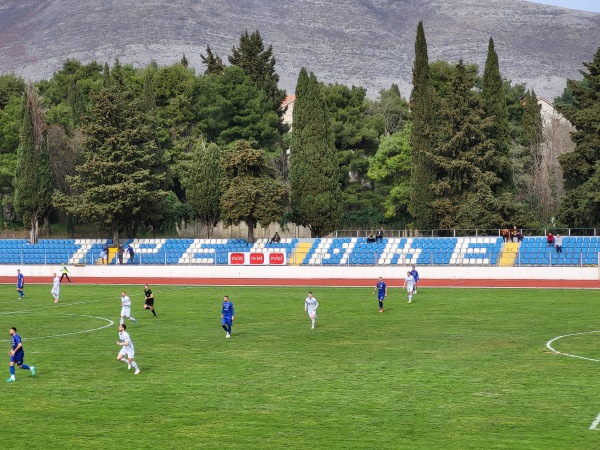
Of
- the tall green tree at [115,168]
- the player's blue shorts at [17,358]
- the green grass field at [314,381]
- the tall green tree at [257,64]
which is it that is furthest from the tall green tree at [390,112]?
the player's blue shorts at [17,358]

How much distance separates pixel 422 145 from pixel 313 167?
31.2ft

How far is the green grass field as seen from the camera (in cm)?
2105

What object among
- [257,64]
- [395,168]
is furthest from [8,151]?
[395,168]

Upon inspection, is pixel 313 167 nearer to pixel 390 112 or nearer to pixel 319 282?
pixel 319 282

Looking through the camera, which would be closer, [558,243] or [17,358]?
[17,358]

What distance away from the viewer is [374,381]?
27.1 metres

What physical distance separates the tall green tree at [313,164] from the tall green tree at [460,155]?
8785 mm

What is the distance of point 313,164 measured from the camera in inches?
3187

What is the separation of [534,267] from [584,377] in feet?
117

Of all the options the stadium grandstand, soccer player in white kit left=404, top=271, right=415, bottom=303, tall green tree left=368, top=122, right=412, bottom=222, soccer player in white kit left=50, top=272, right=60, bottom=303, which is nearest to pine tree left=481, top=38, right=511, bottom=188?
tall green tree left=368, top=122, right=412, bottom=222

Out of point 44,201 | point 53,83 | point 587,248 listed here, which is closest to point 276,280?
point 587,248

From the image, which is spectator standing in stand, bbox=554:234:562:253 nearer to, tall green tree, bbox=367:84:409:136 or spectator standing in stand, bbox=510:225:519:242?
spectator standing in stand, bbox=510:225:519:242

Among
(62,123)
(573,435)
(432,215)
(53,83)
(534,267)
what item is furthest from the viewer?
(53,83)

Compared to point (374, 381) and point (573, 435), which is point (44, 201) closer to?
point (374, 381)
